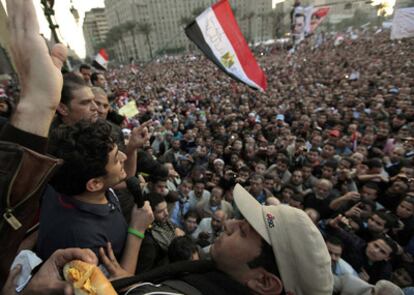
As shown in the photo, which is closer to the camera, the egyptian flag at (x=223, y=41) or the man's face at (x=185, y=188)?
the man's face at (x=185, y=188)

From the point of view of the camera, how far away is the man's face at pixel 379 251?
294 cm

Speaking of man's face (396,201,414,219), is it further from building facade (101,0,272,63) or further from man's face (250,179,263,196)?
building facade (101,0,272,63)

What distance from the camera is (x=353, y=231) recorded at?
3506mm

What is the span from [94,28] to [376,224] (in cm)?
10583

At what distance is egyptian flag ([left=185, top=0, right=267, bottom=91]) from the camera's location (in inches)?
242

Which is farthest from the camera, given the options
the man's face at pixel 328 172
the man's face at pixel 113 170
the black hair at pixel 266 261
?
the man's face at pixel 328 172

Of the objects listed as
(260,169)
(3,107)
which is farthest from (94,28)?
(260,169)

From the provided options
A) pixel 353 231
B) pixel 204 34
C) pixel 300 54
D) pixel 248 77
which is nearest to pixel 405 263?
pixel 353 231

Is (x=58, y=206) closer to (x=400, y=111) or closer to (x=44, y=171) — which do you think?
(x=44, y=171)

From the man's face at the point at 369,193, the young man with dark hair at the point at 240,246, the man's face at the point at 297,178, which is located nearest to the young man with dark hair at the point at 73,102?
the young man with dark hair at the point at 240,246

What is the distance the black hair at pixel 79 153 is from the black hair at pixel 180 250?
84 cm

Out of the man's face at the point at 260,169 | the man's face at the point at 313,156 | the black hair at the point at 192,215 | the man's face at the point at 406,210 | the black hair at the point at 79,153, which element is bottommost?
the black hair at the point at 192,215

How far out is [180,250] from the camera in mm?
1955

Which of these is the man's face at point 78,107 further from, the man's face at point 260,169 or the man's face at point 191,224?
the man's face at point 260,169
